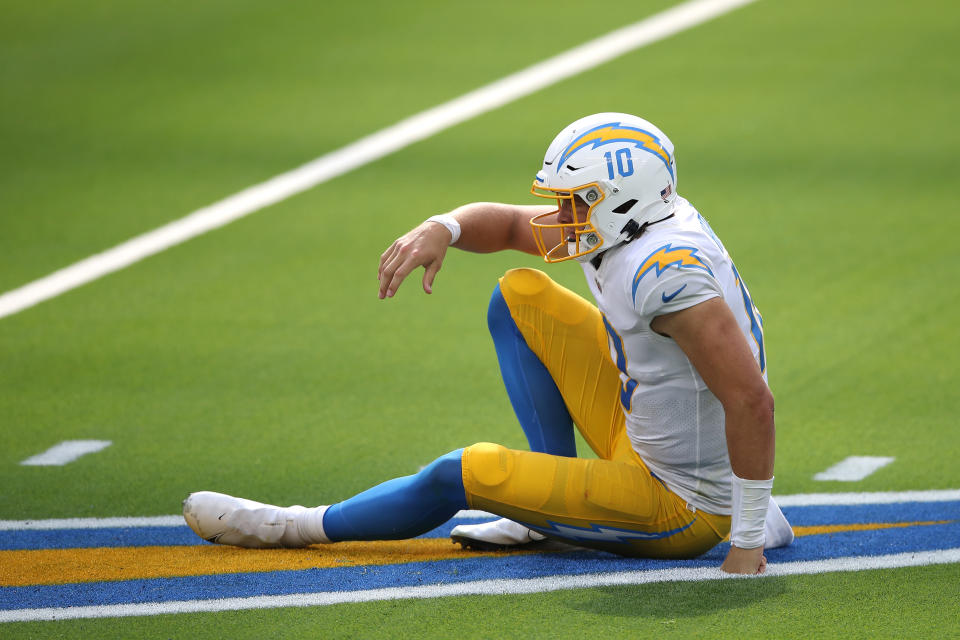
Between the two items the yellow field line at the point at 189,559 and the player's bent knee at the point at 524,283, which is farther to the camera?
the player's bent knee at the point at 524,283

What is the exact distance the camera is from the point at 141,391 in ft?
20.5

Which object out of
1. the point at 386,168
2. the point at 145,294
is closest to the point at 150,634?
the point at 145,294

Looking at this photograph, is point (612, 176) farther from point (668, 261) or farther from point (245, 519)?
point (245, 519)

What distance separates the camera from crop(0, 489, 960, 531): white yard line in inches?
186

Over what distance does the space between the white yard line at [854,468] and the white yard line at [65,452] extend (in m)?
3.00

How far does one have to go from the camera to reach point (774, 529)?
423cm

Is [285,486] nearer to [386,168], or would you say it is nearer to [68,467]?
[68,467]

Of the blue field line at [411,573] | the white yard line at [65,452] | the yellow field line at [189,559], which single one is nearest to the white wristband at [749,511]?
the blue field line at [411,573]

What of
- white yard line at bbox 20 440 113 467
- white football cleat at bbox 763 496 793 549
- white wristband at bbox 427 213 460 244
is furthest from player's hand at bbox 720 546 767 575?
white yard line at bbox 20 440 113 467

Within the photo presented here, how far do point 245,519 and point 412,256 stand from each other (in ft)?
3.36

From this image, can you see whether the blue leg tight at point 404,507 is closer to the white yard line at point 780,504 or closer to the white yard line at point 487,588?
the white yard line at point 487,588

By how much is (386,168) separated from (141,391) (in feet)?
14.1

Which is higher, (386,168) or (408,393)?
(386,168)

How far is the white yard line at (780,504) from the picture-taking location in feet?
15.5
